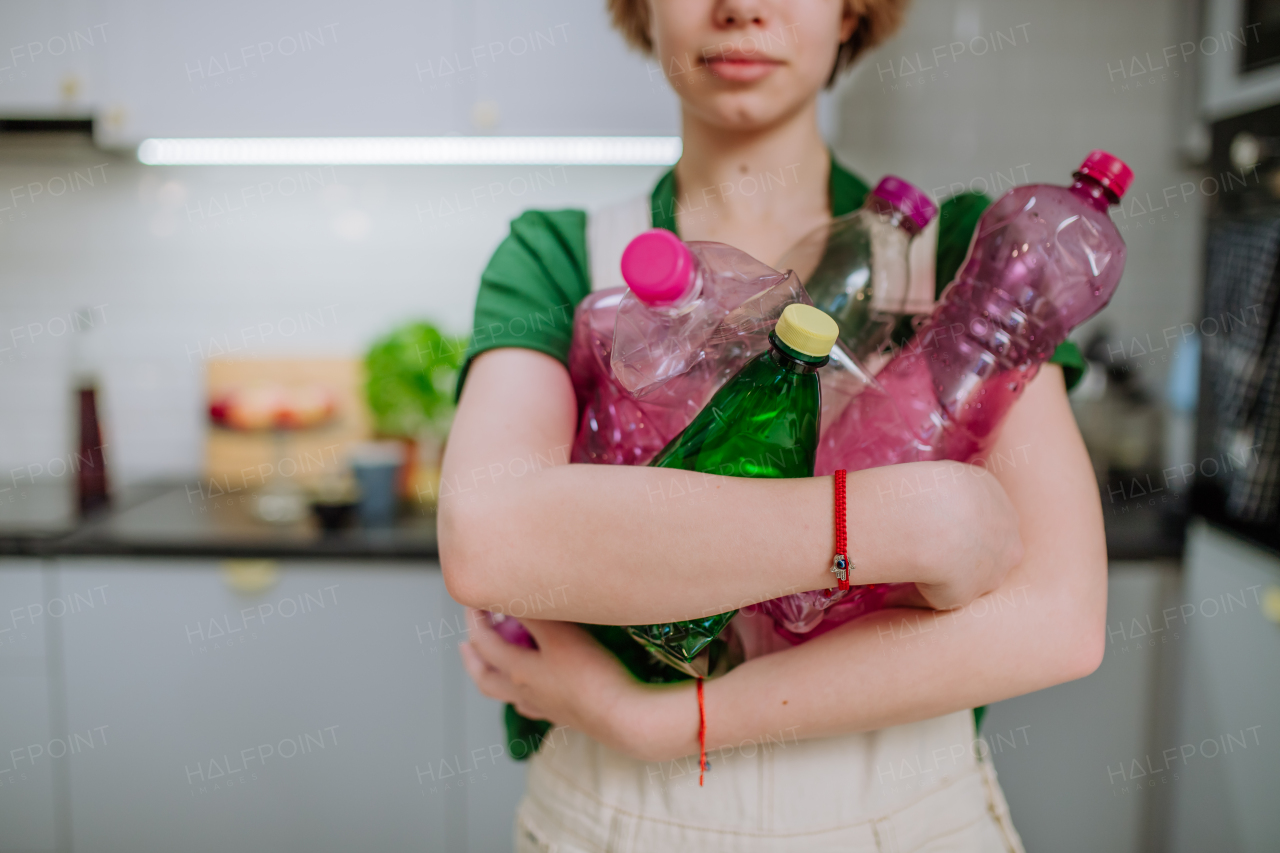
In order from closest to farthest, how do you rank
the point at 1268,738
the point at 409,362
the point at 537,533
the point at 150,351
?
the point at 537,533
the point at 1268,738
the point at 409,362
the point at 150,351

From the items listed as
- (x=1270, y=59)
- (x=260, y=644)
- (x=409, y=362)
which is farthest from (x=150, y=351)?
(x=1270, y=59)

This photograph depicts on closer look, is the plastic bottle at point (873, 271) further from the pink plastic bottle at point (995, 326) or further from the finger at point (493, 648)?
the finger at point (493, 648)

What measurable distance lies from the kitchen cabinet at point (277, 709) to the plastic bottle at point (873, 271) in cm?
118

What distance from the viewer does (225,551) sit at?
5.17 feet

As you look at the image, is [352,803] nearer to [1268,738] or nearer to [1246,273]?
[1268,738]

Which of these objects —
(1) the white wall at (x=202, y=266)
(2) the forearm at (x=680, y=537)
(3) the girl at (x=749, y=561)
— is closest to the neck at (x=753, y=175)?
(3) the girl at (x=749, y=561)

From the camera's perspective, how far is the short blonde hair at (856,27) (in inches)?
29.9

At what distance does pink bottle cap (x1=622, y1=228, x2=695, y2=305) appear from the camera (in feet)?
1.46

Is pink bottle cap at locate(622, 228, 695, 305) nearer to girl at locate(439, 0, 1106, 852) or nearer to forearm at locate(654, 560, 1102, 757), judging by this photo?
girl at locate(439, 0, 1106, 852)

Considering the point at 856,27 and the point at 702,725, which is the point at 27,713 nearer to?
the point at 702,725

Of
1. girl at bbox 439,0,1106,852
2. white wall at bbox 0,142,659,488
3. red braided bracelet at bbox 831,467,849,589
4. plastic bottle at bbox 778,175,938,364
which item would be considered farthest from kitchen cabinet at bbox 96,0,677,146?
red braided bracelet at bbox 831,467,849,589

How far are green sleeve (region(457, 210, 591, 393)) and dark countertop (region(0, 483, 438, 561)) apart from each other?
956mm

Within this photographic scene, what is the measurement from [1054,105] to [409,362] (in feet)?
5.47

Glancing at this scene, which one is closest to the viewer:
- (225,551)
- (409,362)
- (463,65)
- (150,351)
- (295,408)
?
(225,551)
